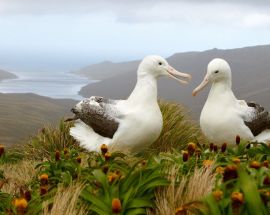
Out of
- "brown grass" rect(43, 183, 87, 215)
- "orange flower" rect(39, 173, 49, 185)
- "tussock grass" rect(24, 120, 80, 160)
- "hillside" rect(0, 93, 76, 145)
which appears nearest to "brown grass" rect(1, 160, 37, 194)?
"orange flower" rect(39, 173, 49, 185)

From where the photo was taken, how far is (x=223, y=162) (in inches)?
196

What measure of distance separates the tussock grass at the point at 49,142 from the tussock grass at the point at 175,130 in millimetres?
1408

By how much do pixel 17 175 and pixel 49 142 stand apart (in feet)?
10.8

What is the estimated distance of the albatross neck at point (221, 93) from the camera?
25.5 ft

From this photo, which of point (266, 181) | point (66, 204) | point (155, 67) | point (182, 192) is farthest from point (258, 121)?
point (66, 204)

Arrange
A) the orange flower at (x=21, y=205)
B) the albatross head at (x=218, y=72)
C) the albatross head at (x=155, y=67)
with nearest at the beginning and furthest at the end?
the orange flower at (x=21, y=205)
the albatross head at (x=218, y=72)
the albatross head at (x=155, y=67)

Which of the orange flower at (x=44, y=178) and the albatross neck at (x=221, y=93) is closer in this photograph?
the orange flower at (x=44, y=178)

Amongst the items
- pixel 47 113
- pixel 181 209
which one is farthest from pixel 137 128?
pixel 47 113

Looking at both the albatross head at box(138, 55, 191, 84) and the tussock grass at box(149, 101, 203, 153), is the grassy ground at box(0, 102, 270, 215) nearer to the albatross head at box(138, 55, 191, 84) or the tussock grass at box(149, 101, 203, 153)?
the albatross head at box(138, 55, 191, 84)

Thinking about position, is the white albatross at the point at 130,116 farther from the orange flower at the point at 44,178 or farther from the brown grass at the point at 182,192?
the brown grass at the point at 182,192

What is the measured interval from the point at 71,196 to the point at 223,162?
1.38 m

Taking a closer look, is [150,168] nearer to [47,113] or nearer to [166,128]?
[166,128]

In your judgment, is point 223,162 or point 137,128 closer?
point 223,162

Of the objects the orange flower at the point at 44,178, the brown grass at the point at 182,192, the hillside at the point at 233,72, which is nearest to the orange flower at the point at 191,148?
the brown grass at the point at 182,192
